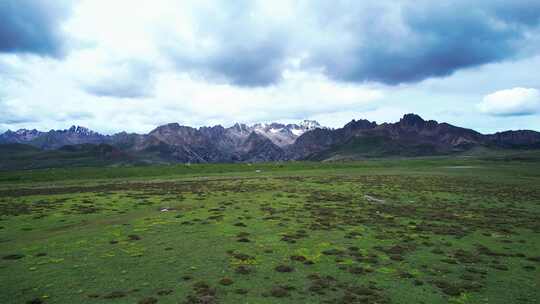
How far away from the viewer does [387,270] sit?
827 inches

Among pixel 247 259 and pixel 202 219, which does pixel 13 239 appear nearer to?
pixel 202 219

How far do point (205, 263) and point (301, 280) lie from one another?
7.09 meters

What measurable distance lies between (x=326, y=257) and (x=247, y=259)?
5805 millimetres

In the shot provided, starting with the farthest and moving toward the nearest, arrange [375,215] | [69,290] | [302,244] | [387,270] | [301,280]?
[375,215] → [302,244] → [387,270] → [301,280] → [69,290]

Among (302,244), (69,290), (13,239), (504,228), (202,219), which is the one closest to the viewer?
(69,290)

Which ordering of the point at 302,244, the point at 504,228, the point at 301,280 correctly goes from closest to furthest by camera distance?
the point at 301,280, the point at 302,244, the point at 504,228

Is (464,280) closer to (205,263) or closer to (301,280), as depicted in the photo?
(301,280)

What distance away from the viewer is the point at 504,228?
110 ft

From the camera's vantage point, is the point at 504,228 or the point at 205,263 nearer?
the point at 205,263

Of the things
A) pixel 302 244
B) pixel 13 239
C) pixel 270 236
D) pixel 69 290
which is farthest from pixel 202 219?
pixel 69 290

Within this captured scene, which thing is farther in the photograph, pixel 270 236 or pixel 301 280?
pixel 270 236

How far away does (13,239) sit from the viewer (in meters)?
29.1

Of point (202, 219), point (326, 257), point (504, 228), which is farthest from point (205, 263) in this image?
point (504, 228)

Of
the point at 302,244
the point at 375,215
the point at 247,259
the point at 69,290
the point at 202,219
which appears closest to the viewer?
the point at 69,290
